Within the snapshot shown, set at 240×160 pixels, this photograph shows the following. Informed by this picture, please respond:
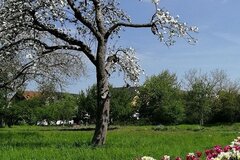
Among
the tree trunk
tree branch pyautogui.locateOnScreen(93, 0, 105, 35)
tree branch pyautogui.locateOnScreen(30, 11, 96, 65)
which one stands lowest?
the tree trunk

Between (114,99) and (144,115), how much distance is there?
7.48 meters

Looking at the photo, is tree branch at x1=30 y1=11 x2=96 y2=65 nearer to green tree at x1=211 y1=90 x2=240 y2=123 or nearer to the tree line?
the tree line

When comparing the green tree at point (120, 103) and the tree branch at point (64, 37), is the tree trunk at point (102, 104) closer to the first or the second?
the tree branch at point (64, 37)

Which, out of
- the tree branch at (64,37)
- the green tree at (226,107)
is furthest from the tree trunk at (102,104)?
the green tree at (226,107)

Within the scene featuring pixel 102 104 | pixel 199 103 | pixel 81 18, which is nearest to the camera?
pixel 102 104

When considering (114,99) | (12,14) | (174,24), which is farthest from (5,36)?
(114,99)

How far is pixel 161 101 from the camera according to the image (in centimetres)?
7306

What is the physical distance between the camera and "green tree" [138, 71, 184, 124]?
71625 millimetres

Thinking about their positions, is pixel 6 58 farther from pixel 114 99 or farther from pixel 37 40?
pixel 114 99

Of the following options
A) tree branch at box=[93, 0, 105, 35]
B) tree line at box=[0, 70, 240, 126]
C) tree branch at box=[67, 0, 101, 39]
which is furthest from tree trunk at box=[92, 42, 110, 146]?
tree line at box=[0, 70, 240, 126]

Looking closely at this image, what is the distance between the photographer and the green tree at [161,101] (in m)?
→ 71.6

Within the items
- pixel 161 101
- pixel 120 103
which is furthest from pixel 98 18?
pixel 161 101

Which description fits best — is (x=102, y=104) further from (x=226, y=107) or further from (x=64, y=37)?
(x=226, y=107)

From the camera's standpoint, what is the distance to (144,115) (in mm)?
75688
